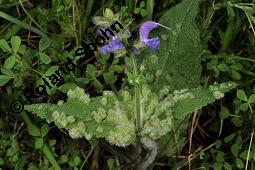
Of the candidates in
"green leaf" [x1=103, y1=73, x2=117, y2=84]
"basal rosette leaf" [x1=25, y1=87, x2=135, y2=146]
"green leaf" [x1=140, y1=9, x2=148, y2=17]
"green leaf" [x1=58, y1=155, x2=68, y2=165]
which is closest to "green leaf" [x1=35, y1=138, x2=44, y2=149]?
"green leaf" [x1=58, y1=155, x2=68, y2=165]

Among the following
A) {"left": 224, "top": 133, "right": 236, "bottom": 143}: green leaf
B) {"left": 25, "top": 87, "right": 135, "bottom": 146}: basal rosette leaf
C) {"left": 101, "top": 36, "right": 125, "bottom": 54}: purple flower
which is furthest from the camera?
{"left": 224, "top": 133, "right": 236, "bottom": 143}: green leaf

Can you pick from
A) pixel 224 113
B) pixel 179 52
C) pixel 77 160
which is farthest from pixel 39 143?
pixel 224 113

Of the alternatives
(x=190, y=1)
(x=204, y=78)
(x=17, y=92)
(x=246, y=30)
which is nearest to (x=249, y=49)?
(x=246, y=30)

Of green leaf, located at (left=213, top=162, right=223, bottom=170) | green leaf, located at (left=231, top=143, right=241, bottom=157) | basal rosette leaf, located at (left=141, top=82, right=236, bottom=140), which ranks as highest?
basal rosette leaf, located at (left=141, top=82, right=236, bottom=140)

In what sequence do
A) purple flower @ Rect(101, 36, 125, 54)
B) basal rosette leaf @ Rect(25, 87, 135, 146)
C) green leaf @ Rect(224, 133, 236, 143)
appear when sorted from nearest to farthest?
purple flower @ Rect(101, 36, 125, 54) → basal rosette leaf @ Rect(25, 87, 135, 146) → green leaf @ Rect(224, 133, 236, 143)

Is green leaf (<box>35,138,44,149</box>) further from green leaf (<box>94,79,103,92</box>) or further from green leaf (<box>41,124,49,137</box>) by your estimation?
green leaf (<box>94,79,103,92</box>)

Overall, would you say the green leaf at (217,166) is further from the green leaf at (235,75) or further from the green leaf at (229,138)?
the green leaf at (235,75)

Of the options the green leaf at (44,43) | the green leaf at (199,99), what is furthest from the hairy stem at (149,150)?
the green leaf at (44,43)
